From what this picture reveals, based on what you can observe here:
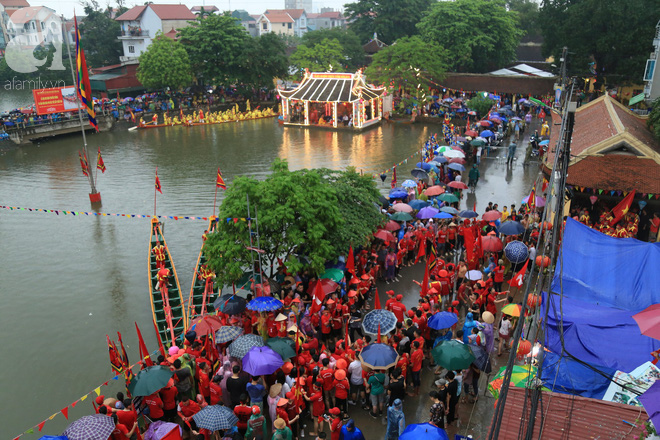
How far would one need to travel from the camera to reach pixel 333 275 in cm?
1360

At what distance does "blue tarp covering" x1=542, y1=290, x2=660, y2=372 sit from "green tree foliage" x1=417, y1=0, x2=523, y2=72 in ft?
139

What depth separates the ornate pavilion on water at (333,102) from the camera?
40438mm

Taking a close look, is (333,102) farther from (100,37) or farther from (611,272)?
(100,37)

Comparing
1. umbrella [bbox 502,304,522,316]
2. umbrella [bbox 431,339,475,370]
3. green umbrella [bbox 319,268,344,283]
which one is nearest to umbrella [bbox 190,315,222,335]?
green umbrella [bbox 319,268,344,283]

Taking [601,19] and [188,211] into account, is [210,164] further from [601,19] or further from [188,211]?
[601,19]

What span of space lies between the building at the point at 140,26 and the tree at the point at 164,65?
21417 mm

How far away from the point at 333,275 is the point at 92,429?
696 centimetres

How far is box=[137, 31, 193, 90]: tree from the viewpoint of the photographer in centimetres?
4572

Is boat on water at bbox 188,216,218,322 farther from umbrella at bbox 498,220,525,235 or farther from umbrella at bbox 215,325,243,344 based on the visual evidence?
umbrella at bbox 498,220,525,235

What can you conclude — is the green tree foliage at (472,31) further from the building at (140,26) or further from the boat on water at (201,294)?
the boat on water at (201,294)

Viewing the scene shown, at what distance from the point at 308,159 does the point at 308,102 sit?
11701 millimetres

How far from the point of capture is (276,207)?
1346cm

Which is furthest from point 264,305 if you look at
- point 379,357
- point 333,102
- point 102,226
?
point 333,102

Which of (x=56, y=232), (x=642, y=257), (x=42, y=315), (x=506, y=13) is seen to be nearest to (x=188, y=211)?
(x=56, y=232)
